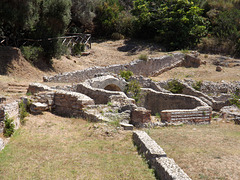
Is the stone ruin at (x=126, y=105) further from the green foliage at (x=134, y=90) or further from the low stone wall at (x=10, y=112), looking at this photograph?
the green foliage at (x=134, y=90)

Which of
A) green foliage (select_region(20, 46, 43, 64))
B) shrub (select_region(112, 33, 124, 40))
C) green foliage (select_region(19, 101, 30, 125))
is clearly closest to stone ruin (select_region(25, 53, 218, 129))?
green foliage (select_region(19, 101, 30, 125))

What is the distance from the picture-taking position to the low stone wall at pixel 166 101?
501 inches

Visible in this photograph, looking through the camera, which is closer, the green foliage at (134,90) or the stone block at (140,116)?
the stone block at (140,116)

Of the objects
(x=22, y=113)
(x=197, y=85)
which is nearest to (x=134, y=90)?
(x=197, y=85)

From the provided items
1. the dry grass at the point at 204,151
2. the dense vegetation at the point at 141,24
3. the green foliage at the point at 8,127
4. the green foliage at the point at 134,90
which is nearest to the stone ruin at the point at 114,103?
the green foliage at the point at 134,90

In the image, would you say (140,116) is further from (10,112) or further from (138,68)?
(138,68)

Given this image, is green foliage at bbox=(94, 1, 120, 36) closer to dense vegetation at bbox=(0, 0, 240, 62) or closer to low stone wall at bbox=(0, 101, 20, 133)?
dense vegetation at bbox=(0, 0, 240, 62)

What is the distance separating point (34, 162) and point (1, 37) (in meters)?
15.9

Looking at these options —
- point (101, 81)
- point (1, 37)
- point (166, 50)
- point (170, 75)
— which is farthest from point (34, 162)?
point (166, 50)

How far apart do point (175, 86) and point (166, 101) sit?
653cm

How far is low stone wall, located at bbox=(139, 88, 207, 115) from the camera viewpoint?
12.7 m

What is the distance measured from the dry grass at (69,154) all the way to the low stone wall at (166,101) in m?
5.71

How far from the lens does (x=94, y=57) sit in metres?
27.1

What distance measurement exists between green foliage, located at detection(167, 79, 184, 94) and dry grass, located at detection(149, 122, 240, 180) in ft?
35.1
